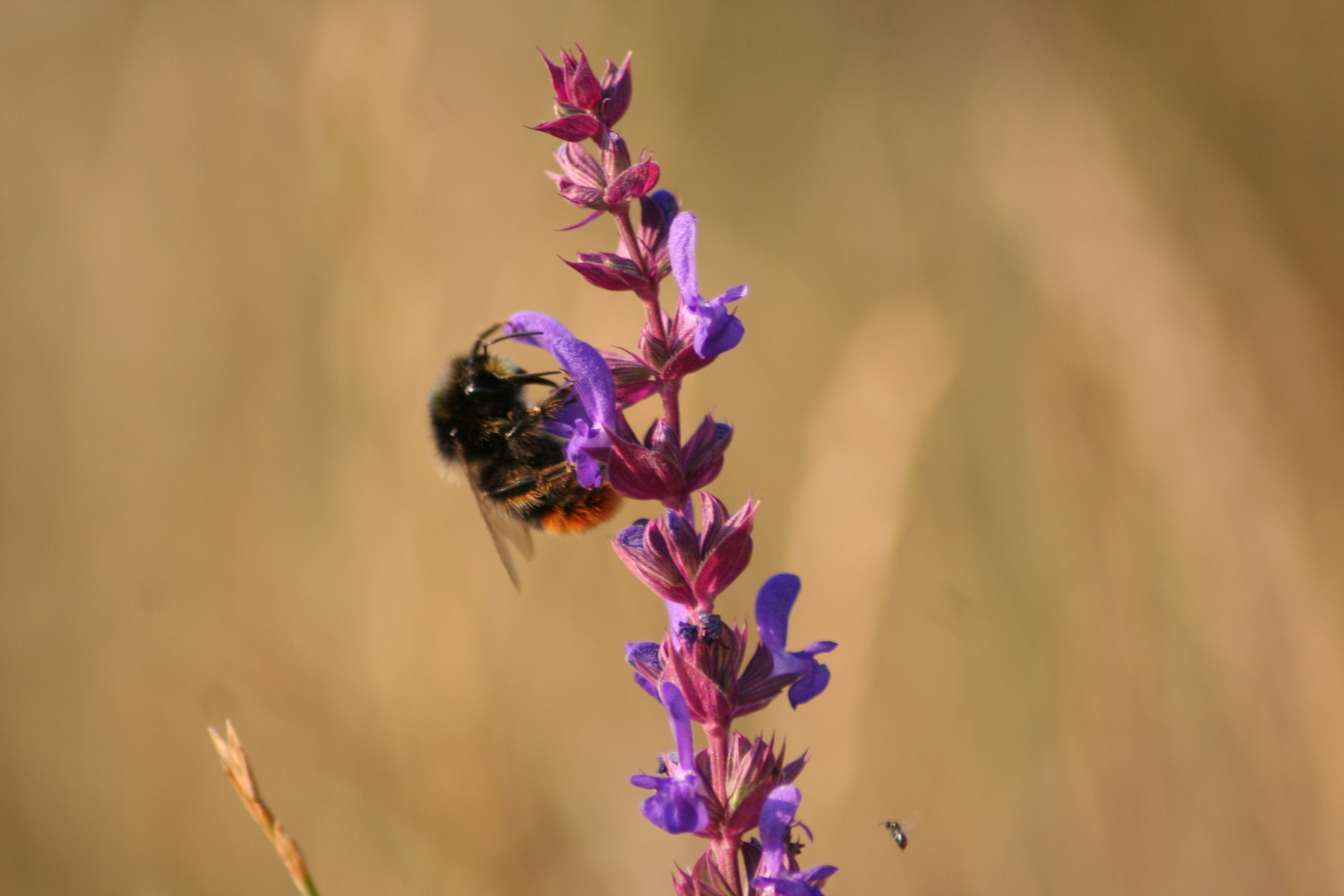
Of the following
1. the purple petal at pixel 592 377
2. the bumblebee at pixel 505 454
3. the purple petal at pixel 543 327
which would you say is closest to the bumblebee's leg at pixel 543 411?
the bumblebee at pixel 505 454

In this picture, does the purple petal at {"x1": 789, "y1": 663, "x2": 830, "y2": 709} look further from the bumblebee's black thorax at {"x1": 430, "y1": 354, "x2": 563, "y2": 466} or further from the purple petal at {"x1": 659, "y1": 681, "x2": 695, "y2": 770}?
the bumblebee's black thorax at {"x1": 430, "y1": 354, "x2": 563, "y2": 466}

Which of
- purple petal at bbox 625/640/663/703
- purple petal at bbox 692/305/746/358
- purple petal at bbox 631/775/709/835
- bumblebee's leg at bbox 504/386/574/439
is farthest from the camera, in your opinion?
bumblebee's leg at bbox 504/386/574/439

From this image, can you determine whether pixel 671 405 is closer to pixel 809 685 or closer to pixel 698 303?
pixel 698 303

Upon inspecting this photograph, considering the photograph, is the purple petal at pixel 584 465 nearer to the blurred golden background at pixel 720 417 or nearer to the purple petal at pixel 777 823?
the purple petal at pixel 777 823

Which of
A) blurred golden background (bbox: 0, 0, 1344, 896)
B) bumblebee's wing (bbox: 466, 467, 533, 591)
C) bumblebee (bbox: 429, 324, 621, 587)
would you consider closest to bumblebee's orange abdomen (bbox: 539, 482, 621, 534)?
bumblebee (bbox: 429, 324, 621, 587)

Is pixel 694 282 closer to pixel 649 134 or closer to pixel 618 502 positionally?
pixel 618 502

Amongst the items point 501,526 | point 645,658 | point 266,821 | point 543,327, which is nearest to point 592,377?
point 543,327

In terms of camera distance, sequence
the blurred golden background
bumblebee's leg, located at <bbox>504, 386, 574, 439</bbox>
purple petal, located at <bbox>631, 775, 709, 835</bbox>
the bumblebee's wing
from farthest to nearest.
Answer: the blurred golden background → the bumblebee's wing → bumblebee's leg, located at <bbox>504, 386, 574, 439</bbox> → purple petal, located at <bbox>631, 775, 709, 835</bbox>
